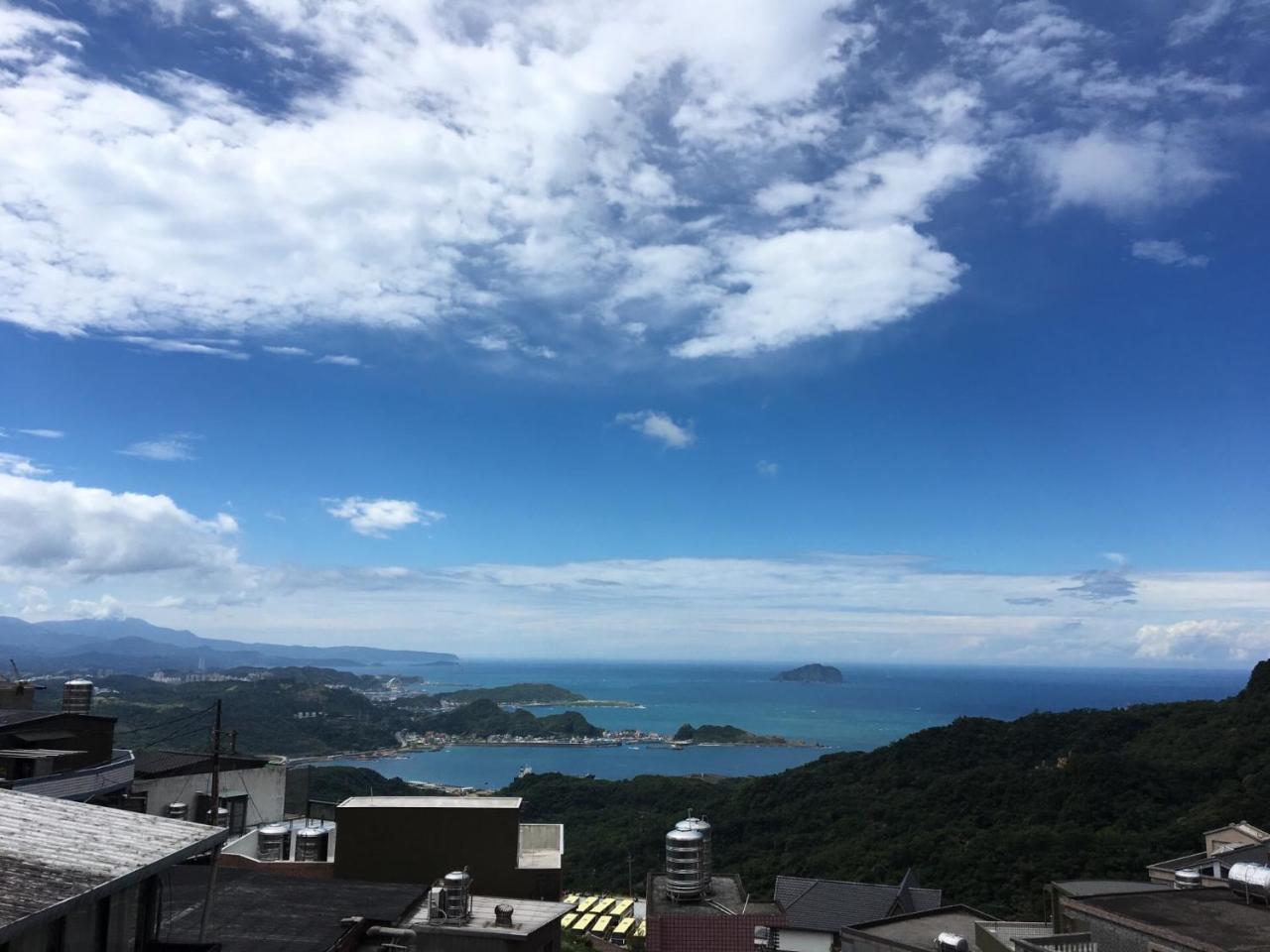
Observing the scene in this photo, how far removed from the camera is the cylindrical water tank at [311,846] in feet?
54.2

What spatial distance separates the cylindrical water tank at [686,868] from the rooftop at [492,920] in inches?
101

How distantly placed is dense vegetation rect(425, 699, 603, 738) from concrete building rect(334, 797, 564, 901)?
155193 millimetres

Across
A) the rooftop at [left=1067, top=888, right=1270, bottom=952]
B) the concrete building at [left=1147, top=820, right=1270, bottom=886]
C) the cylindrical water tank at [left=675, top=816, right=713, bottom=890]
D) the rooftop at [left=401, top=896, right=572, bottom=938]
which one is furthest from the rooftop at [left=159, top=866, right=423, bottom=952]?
the concrete building at [left=1147, top=820, right=1270, bottom=886]

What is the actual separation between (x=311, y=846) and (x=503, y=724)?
16205 centimetres

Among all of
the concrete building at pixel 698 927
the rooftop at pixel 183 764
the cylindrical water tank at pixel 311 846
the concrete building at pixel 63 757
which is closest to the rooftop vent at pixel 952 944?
the concrete building at pixel 698 927

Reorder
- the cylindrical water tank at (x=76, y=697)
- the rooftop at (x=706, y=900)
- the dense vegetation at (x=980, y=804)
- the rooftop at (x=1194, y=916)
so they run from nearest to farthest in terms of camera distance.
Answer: the rooftop at (x=1194, y=916)
the rooftop at (x=706, y=900)
the cylindrical water tank at (x=76, y=697)
the dense vegetation at (x=980, y=804)

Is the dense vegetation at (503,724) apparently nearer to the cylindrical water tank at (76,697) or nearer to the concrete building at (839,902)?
the concrete building at (839,902)

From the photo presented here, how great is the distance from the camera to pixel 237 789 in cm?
2416

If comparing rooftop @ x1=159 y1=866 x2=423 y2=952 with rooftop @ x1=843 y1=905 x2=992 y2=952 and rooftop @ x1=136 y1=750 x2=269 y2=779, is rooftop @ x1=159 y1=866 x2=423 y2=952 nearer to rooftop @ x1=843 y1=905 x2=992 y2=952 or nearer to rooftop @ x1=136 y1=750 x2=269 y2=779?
rooftop @ x1=843 y1=905 x2=992 y2=952

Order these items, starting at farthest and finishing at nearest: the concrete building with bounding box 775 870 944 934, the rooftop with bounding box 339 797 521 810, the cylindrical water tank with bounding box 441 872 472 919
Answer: the concrete building with bounding box 775 870 944 934, the rooftop with bounding box 339 797 521 810, the cylindrical water tank with bounding box 441 872 472 919

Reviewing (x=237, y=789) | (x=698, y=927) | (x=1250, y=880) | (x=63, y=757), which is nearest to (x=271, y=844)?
(x=63, y=757)

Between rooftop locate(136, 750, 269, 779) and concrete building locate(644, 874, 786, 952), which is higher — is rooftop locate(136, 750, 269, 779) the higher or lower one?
the higher one

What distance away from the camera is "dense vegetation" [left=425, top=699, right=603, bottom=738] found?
16600 centimetres

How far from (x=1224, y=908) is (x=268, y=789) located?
75.9ft
